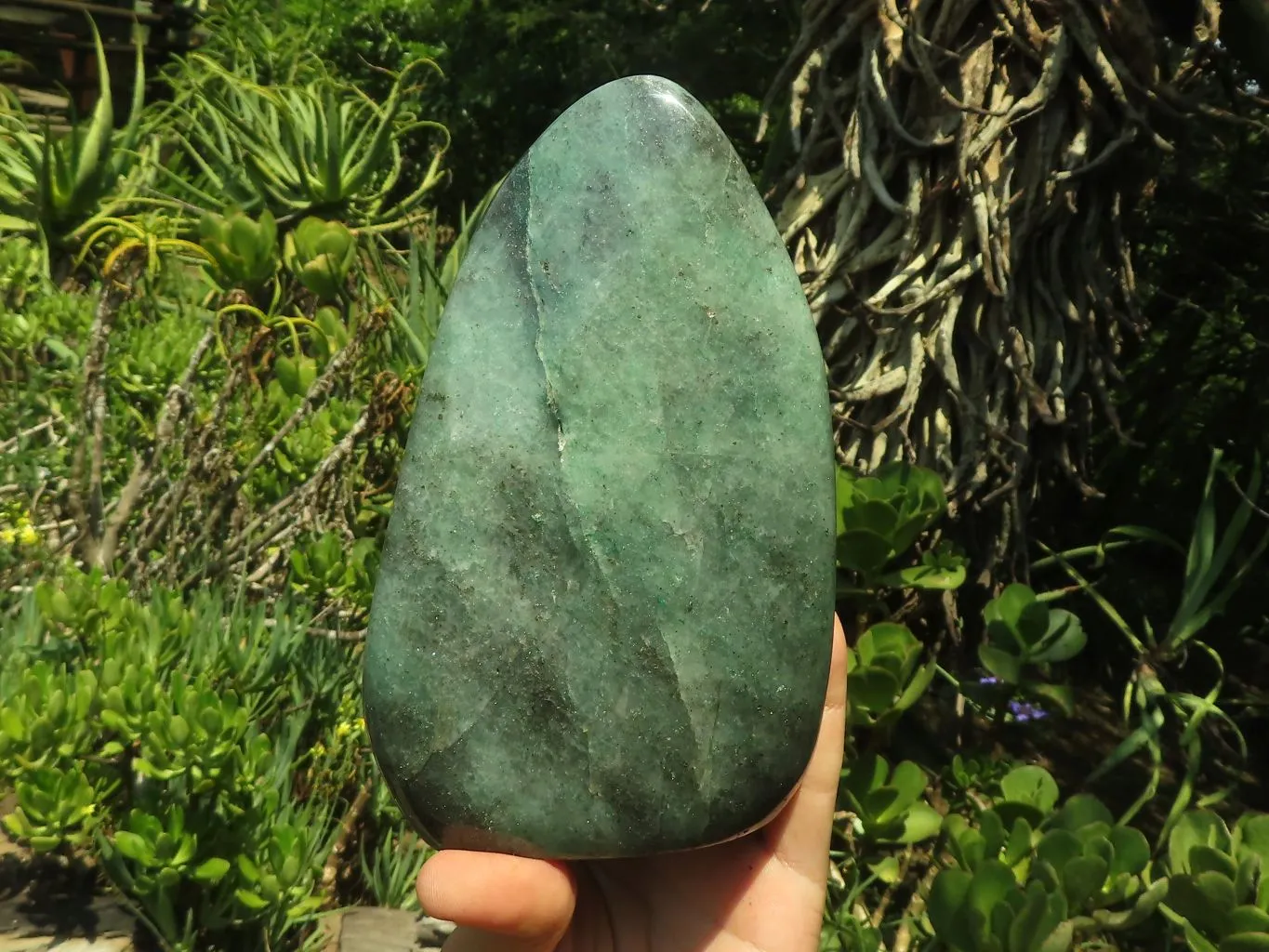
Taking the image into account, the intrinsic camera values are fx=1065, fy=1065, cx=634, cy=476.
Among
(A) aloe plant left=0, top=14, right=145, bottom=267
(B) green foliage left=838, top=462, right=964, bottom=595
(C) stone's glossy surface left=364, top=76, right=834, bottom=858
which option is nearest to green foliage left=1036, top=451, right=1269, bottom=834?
(B) green foliage left=838, top=462, right=964, bottom=595

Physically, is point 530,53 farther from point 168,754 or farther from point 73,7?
point 168,754

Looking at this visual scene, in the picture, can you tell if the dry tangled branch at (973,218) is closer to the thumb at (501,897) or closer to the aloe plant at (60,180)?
the thumb at (501,897)

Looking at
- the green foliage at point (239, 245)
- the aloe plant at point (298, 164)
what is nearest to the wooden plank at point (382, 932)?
the green foliage at point (239, 245)

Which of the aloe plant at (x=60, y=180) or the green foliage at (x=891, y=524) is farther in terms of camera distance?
the aloe plant at (x=60, y=180)

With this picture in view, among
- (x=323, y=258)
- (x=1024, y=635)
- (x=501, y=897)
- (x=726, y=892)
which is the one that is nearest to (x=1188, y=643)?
(x=1024, y=635)

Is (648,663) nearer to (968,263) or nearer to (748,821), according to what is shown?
(748,821)

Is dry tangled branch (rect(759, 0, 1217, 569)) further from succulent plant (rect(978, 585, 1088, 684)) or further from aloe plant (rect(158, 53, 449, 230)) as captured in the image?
aloe plant (rect(158, 53, 449, 230))

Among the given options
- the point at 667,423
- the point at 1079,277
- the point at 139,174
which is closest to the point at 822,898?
the point at 667,423
